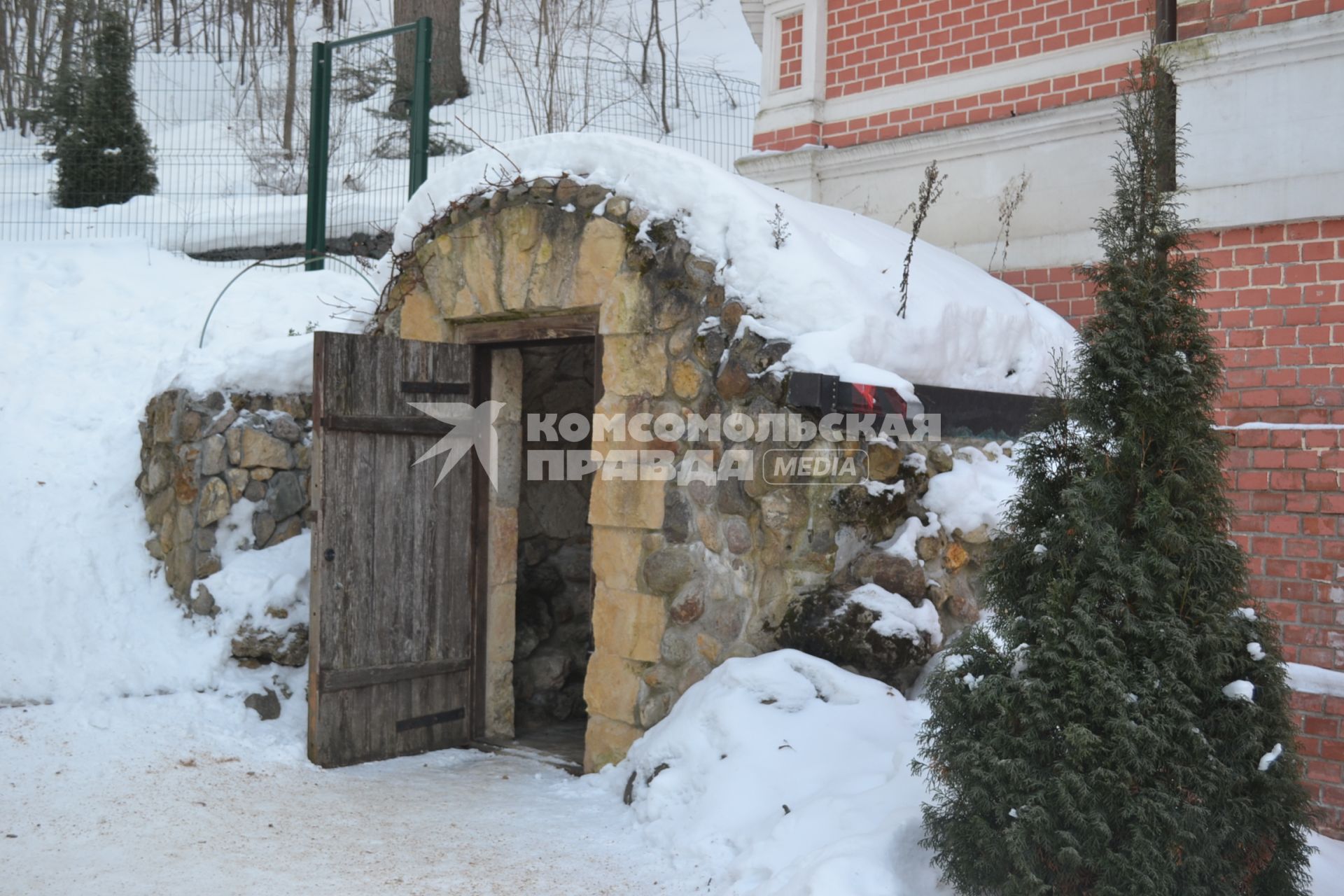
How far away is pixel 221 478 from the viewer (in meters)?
6.11

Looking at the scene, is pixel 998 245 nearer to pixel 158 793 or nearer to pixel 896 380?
pixel 896 380

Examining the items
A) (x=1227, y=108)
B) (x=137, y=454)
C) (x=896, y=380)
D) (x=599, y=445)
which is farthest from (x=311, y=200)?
(x=1227, y=108)

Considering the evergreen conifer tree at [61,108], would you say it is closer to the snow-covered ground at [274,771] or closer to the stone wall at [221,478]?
the snow-covered ground at [274,771]

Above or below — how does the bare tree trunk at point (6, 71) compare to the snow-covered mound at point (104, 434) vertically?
above

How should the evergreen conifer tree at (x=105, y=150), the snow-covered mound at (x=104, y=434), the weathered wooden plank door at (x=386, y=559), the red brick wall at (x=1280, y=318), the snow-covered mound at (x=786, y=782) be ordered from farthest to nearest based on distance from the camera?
the evergreen conifer tree at (x=105, y=150) → the snow-covered mound at (x=104, y=434) → the weathered wooden plank door at (x=386, y=559) → the red brick wall at (x=1280, y=318) → the snow-covered mound at (x=786, y=782)

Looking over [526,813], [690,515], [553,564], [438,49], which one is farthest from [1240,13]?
[438,49]

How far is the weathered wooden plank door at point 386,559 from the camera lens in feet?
16.5

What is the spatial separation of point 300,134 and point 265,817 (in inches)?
522

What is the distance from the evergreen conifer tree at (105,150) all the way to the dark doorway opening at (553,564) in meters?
6.63

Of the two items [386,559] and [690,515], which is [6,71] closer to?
[386,559]

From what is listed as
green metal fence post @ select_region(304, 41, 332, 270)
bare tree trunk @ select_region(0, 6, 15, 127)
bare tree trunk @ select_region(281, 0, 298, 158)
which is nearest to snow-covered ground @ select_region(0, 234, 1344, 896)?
green metal fence post @ select_region(304, 41, 332, 270)

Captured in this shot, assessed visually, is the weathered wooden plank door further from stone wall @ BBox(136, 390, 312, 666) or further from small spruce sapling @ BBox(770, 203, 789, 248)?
small spruce sapling @ BBox(770, 203, 789, 248)

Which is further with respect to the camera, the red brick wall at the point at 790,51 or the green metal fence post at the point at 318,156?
the green metal fence post at the point at 318,156

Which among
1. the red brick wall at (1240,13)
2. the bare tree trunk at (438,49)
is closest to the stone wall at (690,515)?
the red brick wall at (1240,13)
